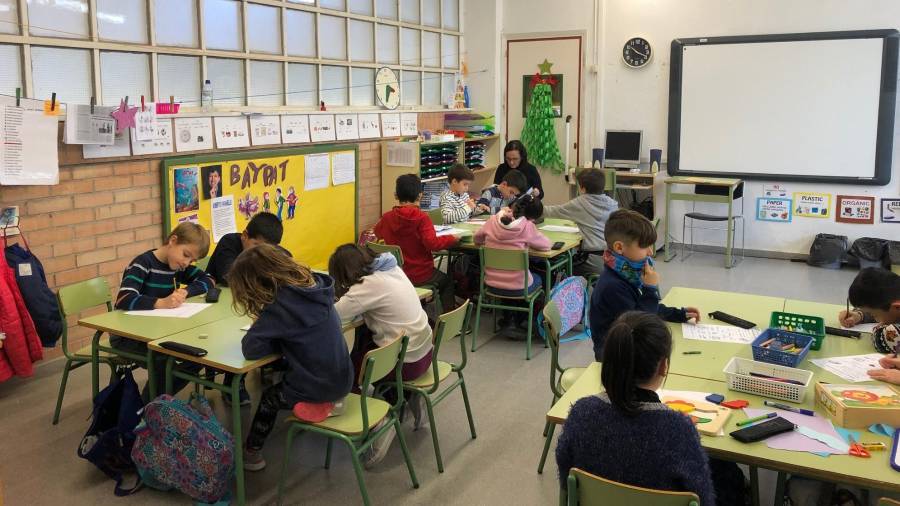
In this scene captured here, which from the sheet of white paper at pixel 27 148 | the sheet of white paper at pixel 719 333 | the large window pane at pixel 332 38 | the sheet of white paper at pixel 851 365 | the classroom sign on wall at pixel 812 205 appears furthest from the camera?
the classroom sign on wall at pixel 812 205

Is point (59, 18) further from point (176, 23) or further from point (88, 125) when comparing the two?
point (176, 23)

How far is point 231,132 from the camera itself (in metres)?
5.52

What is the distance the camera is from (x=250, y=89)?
19.0ft

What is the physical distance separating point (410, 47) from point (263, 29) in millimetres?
2192

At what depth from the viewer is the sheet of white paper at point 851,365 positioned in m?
Answer: 2.61

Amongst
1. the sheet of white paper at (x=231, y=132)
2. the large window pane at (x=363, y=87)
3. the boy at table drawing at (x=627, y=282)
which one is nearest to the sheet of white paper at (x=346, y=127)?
the large window pane at (x=363, y=87)

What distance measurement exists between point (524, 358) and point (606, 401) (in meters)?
2.88

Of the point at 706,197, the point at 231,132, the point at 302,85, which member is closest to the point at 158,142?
the point at 231,132

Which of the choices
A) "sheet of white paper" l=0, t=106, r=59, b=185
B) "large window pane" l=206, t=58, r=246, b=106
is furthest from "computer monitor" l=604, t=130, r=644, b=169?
"sheet of white paper" l=0, t=106, r=59, b=185

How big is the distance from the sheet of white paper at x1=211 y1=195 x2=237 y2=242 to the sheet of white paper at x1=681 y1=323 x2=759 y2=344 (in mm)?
3479

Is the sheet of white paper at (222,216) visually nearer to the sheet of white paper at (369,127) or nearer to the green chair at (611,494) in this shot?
the sheet of white paper at (369,127)

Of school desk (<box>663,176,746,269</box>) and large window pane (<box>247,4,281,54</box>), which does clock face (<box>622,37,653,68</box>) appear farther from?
large window pane (<box>247,4,281,54</box>)

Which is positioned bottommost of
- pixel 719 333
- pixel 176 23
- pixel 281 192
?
pixel 719 333

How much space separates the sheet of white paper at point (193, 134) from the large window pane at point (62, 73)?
0.61 meters
